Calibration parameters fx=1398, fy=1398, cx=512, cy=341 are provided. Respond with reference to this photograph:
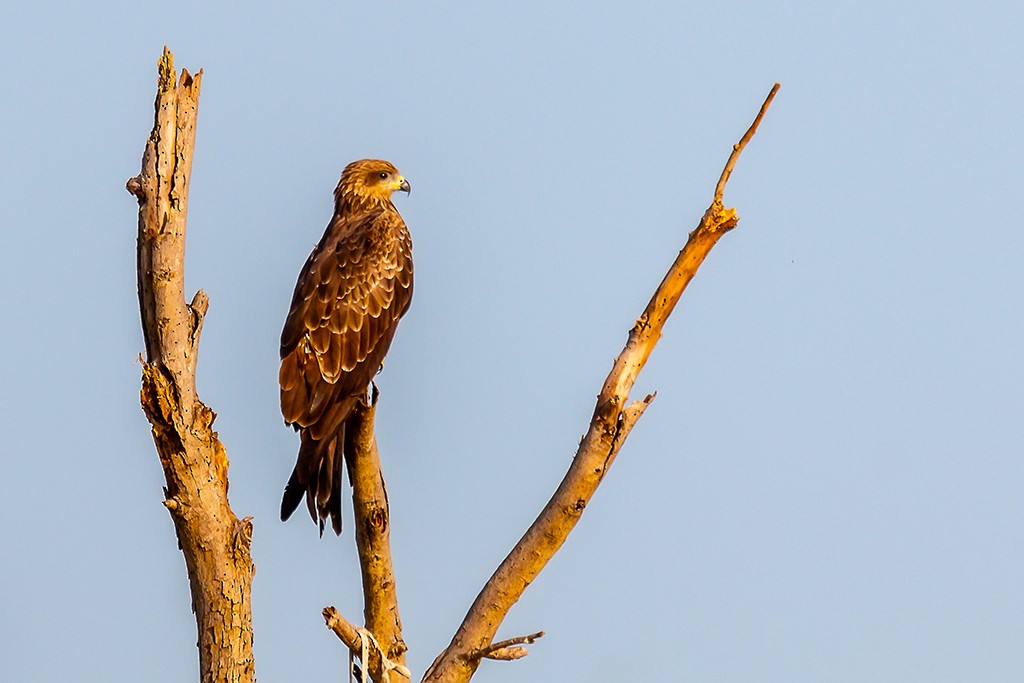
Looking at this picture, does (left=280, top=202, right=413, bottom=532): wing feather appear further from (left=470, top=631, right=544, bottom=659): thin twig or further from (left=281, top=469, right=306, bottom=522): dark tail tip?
(left=470, top=631, right=544, bottom=659): thin twig

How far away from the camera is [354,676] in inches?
242

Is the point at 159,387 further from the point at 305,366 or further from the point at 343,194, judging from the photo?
the point at 343,194

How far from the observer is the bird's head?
33.6 feet

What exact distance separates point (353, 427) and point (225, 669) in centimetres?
230

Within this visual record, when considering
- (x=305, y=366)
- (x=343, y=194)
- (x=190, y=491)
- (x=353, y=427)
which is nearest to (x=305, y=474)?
(x=353, y=427)

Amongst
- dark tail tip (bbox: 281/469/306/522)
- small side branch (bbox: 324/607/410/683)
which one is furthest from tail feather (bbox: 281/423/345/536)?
small side branch (bbox: 324/607/410/683)

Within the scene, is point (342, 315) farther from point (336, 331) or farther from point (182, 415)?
point (182, 415)

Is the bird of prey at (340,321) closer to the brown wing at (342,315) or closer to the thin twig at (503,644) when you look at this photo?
the brown wing at (342,315)

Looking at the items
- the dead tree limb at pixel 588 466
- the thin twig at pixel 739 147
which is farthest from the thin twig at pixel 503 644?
the thin twig at pixel 739 147

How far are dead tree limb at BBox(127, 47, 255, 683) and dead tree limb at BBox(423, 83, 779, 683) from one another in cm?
105

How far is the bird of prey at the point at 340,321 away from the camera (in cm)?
734

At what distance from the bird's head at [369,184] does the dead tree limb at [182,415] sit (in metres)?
4.78

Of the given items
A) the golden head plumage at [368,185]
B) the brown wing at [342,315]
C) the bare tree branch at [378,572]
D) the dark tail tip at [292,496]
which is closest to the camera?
the bare tree branch at [378,572]

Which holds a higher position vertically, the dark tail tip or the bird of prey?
the bird of prey
